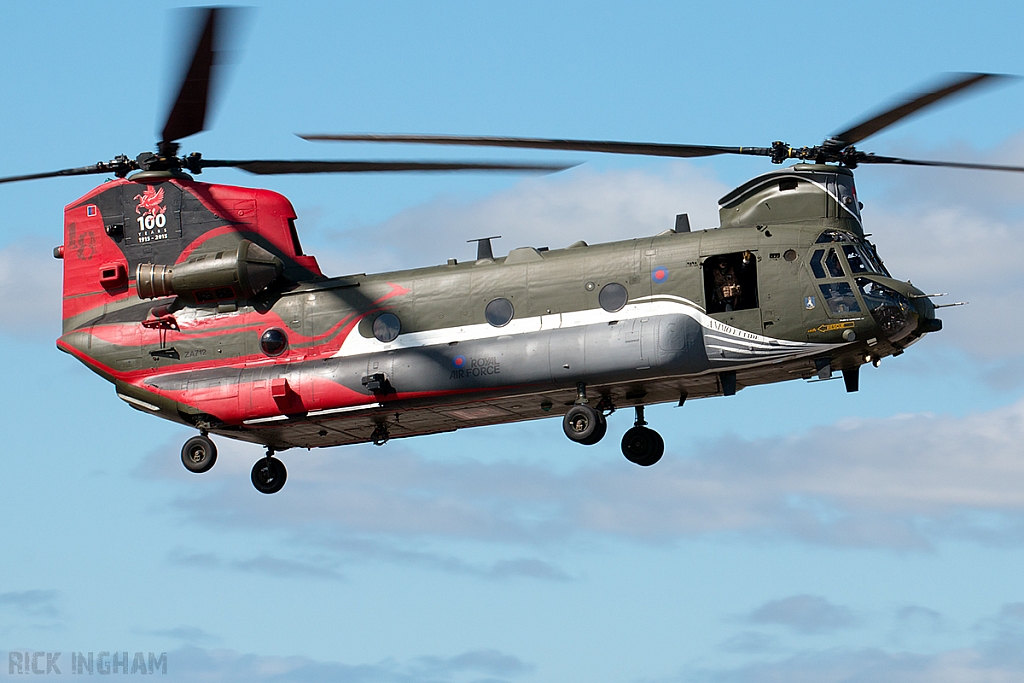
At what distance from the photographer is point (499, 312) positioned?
3397cm

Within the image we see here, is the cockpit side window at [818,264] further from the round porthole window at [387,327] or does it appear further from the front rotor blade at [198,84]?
the front rotor blade at [198,84]

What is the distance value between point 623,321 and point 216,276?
9392mm

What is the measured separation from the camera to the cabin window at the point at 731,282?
106 ft

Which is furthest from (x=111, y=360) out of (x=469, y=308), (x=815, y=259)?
(x=815, y=259)

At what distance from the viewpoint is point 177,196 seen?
1506 inches

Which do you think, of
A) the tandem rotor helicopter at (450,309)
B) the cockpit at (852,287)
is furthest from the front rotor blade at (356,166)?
the cockpit at (852,287)

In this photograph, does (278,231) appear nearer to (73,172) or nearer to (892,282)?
(73,172)

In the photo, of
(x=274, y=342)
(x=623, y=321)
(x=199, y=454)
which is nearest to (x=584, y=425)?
(x=623, y=321)

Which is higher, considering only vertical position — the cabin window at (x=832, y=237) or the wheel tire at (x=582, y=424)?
the cabin window at (x=832, y=237)

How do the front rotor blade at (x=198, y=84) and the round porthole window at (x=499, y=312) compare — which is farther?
the round porthole window at (x=499, y=312)

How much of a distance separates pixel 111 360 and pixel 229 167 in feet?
16.6

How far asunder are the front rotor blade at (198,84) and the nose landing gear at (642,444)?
11.0 metres

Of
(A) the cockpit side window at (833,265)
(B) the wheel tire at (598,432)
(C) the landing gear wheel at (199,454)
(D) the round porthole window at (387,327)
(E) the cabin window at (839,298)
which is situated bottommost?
(B) the wheel tire at (598,432)

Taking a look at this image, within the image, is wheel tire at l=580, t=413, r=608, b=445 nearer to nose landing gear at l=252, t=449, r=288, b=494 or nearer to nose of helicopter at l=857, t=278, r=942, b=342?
nose of helicopter at l=857, t=278, r=942, b=342
